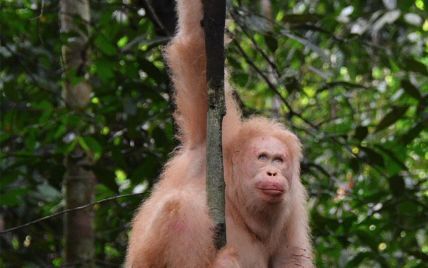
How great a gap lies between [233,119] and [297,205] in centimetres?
73

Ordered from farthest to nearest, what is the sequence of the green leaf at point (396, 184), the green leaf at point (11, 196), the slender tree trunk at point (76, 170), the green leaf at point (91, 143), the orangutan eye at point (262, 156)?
1. the slender tree trunk at point (76, 170)
2. the green leaf at point (396, 184)
3. the green leaf at point (91, 143)
4. the green leaf at point (11, 196)
5. the orangutan eye at point (262, 156)

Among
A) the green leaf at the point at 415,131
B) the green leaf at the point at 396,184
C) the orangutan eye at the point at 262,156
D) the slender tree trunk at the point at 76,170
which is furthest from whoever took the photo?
the slender tree trunk at the point at 76,170

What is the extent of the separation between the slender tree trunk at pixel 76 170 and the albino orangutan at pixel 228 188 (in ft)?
4.86

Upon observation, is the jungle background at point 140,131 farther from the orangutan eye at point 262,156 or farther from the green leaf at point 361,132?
the orangutan eye at point 262,156

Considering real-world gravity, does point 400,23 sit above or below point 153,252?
above

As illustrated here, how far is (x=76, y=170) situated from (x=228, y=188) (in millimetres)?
2178

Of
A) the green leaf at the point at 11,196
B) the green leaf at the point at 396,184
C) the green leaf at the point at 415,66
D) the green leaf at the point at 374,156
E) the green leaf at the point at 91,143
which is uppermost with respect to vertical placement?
the green leaf at the point at 415,66

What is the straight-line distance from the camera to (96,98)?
640 cm

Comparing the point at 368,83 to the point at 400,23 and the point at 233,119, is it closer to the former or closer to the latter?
the point at 400,23

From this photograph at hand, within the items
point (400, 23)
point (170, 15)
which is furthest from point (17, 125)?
point (400, 23)

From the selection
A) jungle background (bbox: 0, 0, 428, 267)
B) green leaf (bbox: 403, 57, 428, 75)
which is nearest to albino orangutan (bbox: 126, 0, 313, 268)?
jungle background (bbox: 0, 0, 428, 267)

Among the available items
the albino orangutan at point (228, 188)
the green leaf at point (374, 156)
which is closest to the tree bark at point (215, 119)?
the albino orangutan at point (228, 188)

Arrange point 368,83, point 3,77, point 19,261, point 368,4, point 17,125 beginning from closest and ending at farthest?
point 19,261
point 17,125
point 3,77
point 368,4
point 368,83

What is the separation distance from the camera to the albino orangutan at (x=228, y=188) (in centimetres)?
409
